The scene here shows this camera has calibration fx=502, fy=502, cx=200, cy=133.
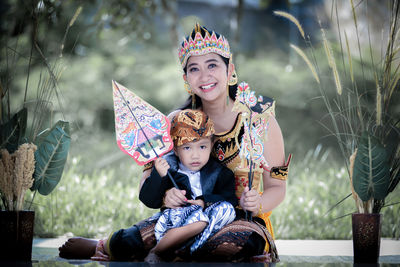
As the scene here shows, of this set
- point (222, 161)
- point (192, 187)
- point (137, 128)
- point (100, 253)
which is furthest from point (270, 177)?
point (100, 253)

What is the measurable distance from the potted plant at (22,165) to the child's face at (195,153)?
2.00ft

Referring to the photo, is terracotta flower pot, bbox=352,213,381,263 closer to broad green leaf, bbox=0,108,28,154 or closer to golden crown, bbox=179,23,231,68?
golden crown, bbox=179,23,231,68

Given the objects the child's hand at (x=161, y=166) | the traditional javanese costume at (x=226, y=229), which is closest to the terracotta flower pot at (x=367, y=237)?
the traditional javanese costume at (x=226, y=229)

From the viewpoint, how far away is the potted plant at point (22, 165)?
96.0 inches

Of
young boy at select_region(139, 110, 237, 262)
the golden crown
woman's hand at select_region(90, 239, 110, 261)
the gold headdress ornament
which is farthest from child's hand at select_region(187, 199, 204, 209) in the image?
the golden crown

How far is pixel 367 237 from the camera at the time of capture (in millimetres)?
2436

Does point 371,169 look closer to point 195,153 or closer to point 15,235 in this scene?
point 195,153

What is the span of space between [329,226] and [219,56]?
2.30m

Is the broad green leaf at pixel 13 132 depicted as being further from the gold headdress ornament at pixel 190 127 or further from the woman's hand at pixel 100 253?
the gold headdress ornament at pixel 190 127

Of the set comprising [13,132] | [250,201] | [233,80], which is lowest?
[250,201]

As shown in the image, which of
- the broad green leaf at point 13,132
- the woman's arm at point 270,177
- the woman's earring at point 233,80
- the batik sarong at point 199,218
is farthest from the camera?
the woman's earring at point 233,80

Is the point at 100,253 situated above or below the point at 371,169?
below

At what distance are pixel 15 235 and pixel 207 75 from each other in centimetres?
127

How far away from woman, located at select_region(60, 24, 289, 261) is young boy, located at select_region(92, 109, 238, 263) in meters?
0.06
